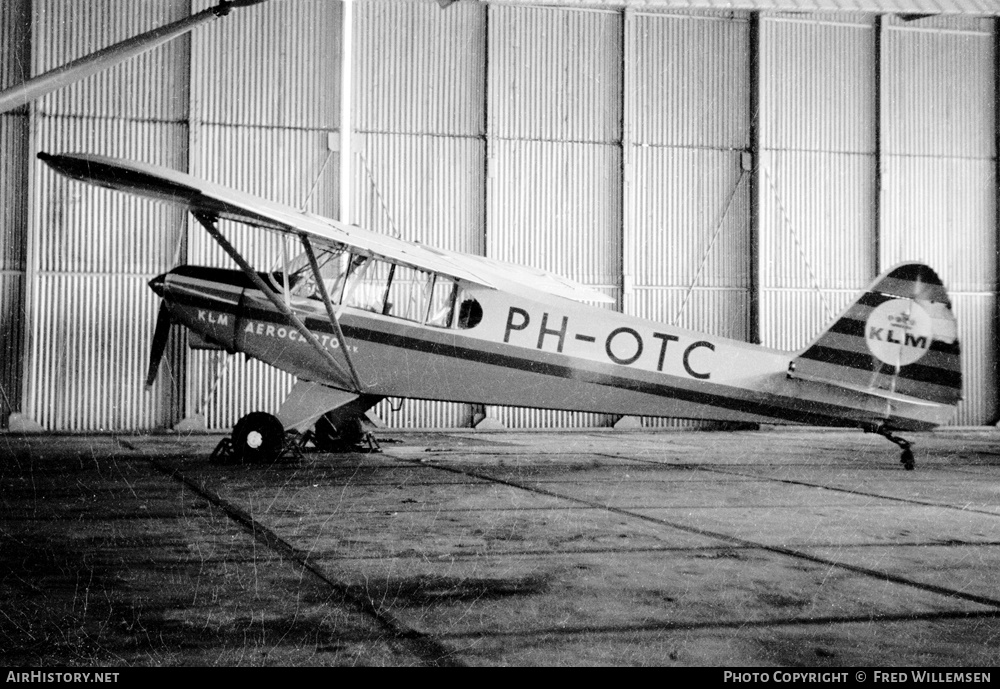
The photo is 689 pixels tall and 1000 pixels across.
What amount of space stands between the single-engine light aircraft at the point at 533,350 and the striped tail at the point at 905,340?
0.01 m

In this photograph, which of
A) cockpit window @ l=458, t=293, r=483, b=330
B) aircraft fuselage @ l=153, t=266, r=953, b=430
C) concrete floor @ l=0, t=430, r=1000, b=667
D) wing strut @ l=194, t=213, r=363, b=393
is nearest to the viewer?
concrete floor @ l=0, t=430, r=1000, b=667

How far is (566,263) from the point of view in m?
20.6

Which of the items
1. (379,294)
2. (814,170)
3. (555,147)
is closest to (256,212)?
(379,294)

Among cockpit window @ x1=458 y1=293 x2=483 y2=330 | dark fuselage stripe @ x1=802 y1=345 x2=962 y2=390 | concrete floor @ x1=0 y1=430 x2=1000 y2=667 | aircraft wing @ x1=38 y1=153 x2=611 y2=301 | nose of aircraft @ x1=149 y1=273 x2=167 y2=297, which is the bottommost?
concrete floor @ x1=0 y1=430 x2=1000 y2=667

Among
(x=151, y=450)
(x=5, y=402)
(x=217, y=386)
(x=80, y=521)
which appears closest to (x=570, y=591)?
(x=80, y=521)

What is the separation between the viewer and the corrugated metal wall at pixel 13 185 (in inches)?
724

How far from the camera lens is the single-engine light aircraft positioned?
996 cm

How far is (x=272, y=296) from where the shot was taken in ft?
32.1

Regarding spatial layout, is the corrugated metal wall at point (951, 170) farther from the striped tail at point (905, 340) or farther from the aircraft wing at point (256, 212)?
the aircraft wing at point (256, 212)

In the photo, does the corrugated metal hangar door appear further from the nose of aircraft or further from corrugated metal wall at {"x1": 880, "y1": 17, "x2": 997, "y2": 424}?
the nose of aircraft

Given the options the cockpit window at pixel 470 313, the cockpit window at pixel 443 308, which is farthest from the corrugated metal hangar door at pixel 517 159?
the cockpit window at pixel 470 313

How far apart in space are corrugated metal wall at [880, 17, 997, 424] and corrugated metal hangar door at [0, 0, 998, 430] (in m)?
0.05

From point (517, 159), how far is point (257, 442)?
12.0 meters

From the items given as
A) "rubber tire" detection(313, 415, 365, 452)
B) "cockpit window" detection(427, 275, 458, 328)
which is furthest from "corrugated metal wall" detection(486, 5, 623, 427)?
"cockpit window" detection(427, 275, 458, 328)
